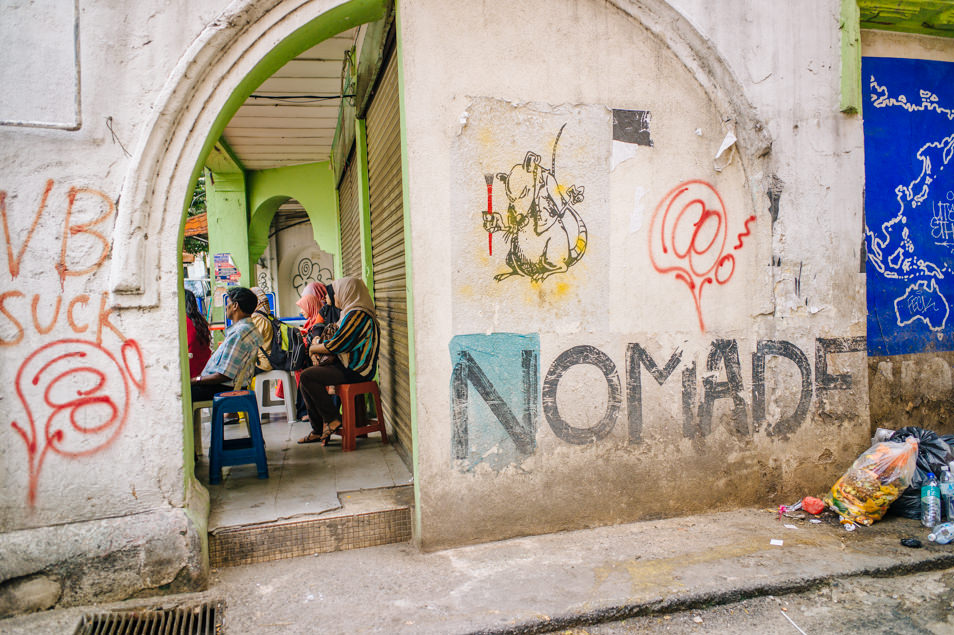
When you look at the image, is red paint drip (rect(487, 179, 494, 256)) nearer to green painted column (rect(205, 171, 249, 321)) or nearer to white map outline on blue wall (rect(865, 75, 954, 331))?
white map outline on blue wall (rect(865, 75, 954, 331))

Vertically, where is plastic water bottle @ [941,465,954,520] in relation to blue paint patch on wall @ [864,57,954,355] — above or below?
below

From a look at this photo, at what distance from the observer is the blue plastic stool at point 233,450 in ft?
14.5

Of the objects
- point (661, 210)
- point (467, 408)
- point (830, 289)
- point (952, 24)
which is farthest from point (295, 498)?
point (952, 24)

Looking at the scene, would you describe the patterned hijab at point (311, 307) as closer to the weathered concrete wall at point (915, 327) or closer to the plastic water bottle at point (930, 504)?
the weathered concrete wall at point (915, 327)

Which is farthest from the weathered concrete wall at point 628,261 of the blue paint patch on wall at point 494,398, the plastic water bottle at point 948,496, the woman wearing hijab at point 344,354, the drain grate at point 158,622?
the woman wearing hijab at point 344,354

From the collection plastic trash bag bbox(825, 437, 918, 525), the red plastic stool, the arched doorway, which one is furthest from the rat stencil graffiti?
plastic trash bag bbox(825, 437, 918, 525)

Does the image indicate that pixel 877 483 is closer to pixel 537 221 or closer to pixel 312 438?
pixel 537 221

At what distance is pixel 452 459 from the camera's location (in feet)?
12.3

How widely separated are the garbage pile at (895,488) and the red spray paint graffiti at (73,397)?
4.39 meters

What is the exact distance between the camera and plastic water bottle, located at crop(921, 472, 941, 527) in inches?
159

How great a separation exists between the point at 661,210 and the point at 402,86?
1930mm

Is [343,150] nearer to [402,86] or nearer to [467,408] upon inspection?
[402,86]

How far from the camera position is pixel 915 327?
16.8ft

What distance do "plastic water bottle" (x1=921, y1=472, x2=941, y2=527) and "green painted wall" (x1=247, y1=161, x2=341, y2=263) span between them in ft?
25.8
